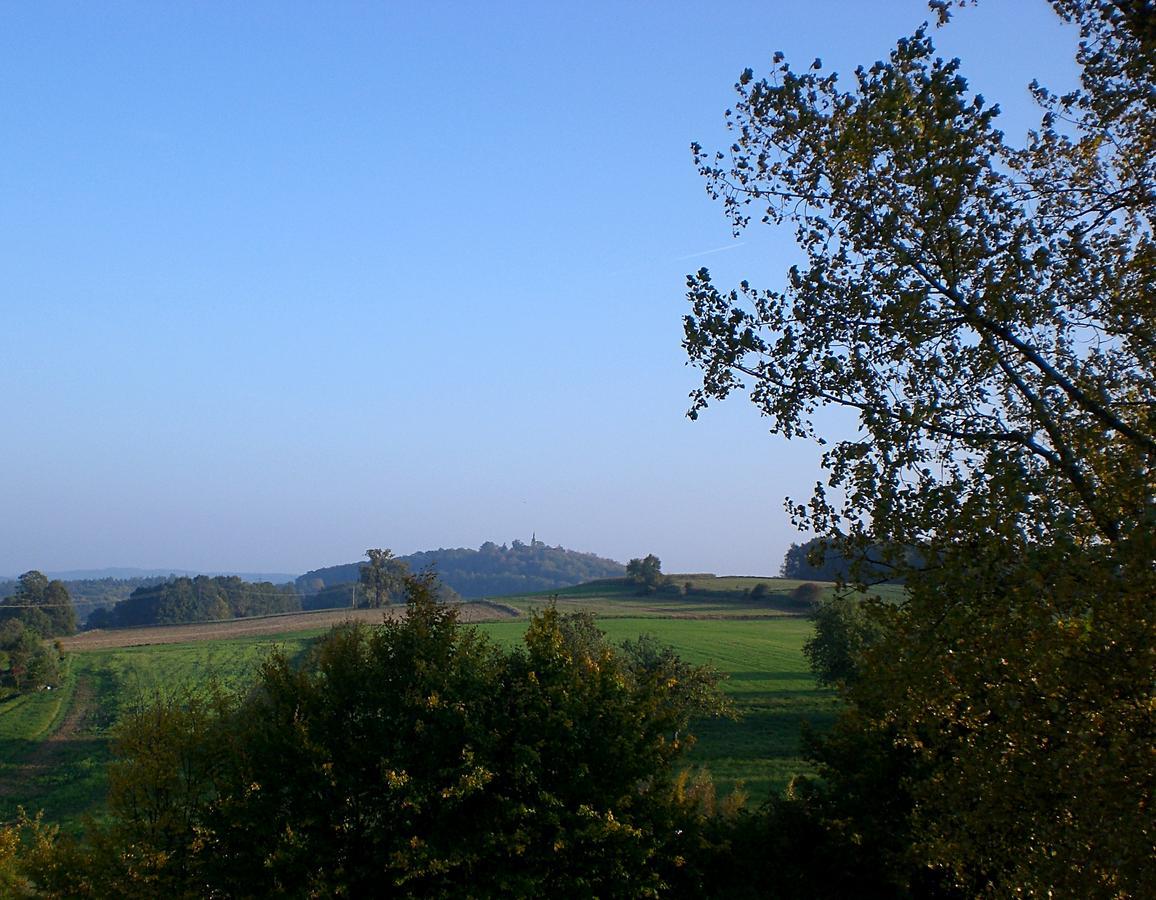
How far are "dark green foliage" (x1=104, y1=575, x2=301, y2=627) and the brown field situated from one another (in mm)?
34998

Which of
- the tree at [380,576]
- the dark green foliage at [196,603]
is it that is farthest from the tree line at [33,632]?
the tree at [380,576]

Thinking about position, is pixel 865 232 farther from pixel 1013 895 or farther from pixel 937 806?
pixel 1013 895

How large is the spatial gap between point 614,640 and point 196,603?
11055 cm

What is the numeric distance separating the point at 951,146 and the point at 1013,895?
868cm

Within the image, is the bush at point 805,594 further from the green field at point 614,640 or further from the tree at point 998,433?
the tree at point 998,433

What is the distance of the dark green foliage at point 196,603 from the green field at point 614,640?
212 feet

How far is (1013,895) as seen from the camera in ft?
34.1

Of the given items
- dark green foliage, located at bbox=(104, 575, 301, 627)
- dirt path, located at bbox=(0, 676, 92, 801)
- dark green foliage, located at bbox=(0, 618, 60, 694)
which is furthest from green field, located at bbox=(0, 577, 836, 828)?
dark green foliage, located at bbox=(104, 575, 301, 627)

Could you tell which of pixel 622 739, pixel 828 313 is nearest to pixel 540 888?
pixel 622 739

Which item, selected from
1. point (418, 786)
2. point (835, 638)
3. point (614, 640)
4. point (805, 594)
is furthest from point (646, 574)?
point (418, 786)

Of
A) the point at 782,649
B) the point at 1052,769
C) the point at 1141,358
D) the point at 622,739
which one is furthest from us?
the point at 782,649

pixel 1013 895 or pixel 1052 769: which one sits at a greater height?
pixel 1052 769

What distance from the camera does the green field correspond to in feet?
153

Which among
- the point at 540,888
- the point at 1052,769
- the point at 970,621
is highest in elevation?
the point at 970,621
